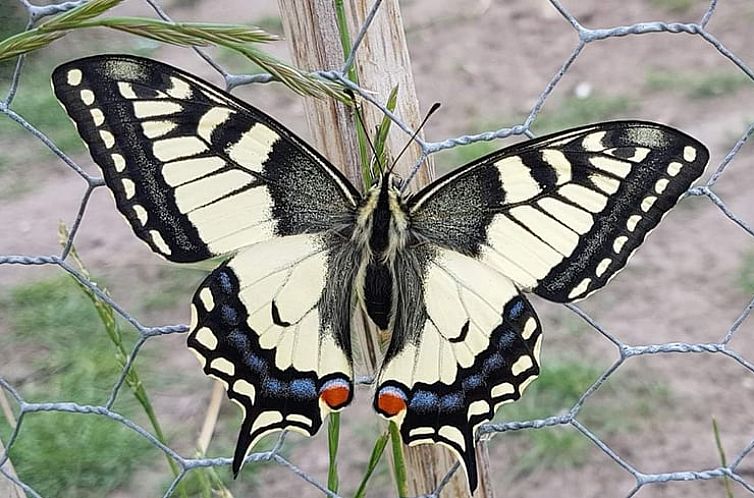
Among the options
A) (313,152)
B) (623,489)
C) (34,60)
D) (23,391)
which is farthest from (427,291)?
(34,60)

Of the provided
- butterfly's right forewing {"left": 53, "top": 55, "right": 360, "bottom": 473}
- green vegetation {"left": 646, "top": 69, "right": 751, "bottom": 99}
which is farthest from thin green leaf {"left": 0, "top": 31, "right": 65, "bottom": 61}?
green vegetation {"left": 646, "top": 69, "right": 751, "bottom": 99}

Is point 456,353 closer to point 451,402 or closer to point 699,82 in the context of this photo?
point 451,402

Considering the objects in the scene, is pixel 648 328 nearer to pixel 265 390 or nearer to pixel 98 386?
pixel 98 386

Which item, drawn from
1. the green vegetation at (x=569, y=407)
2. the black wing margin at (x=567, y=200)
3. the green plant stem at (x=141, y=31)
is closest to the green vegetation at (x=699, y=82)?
the green vegetation at (x=569, y=407)

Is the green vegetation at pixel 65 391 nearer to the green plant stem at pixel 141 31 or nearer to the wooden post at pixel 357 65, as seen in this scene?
the wooden post at pixel 357 65

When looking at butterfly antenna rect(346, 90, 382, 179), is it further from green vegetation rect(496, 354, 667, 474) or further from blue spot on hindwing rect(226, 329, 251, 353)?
green vegetation rect(496, 354, 667, 474)

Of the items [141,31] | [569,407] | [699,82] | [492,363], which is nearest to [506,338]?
[492,363]

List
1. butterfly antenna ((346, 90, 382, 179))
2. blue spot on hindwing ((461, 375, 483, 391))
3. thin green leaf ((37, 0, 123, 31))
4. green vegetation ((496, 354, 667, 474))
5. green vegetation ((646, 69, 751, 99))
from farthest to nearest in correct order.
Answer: green vegetation ((646, 69, 751, 99))
green vegetation ((496, 354, 667, 474))
blue spot on hindwing ((461, 375, 483, 391))
butterfly antenna ((346, 90, 382, 179))
thin green leaf ((37, 0, 123, 31))
